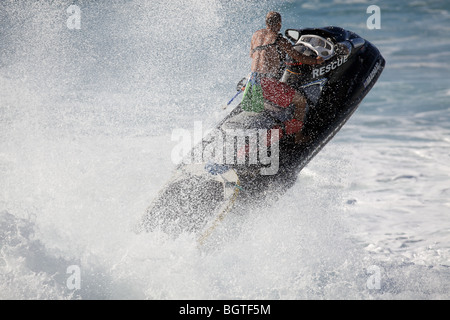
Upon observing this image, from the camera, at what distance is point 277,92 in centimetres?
436

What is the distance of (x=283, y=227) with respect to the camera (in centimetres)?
467

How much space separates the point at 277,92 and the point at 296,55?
1.26ft

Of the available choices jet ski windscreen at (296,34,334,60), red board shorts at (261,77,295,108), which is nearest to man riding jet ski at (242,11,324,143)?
red board shorts at (261,77,295,108)

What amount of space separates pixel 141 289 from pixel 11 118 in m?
4.31

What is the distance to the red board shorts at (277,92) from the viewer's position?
429 cm

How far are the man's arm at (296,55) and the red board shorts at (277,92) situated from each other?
277 millimetres

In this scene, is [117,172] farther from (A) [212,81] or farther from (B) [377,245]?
(A) [212,81]

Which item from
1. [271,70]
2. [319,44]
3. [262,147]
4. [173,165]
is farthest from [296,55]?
[173,165]

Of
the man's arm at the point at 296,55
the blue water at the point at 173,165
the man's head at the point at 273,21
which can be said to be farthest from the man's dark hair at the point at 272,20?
the blue water at the point at 173,165

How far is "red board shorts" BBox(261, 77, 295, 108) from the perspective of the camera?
429 cm

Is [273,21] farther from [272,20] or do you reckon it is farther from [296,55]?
[296,55]

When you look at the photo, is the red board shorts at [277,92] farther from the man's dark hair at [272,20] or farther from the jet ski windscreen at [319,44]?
the jet ski windscreen at [319,44]

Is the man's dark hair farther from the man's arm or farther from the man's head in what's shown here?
the man's arm
